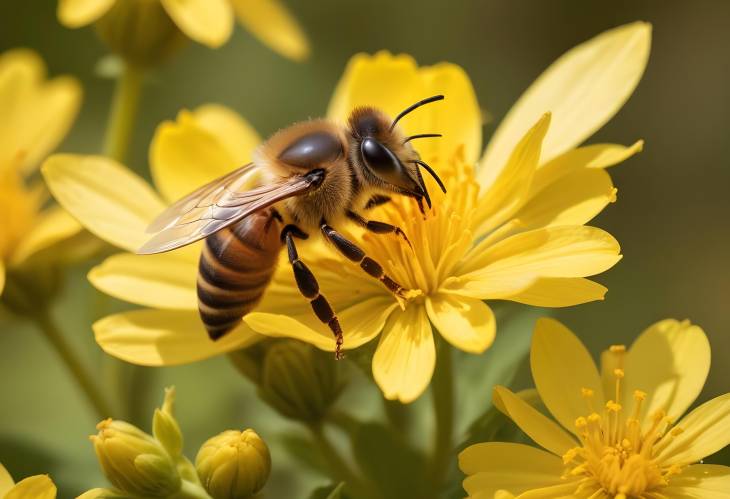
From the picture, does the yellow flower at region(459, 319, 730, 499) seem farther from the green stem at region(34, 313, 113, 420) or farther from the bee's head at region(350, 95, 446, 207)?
the green stem at region(34, 313, 113, 420)

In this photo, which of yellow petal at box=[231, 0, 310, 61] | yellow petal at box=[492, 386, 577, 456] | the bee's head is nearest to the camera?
yellow petal at box=[492, 386, 577, 456]

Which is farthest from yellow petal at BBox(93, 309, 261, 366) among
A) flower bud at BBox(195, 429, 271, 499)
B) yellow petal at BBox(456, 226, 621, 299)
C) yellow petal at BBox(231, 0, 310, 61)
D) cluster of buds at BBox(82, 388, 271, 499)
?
yellow petal at BBox(231, 0, 310, 61)

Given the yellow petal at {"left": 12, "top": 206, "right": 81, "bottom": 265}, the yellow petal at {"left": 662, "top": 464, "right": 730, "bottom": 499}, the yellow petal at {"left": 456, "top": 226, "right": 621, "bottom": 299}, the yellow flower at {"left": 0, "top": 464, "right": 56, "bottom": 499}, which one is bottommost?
the yellow petal at {"left": 662, "top": 464, "right": 730, "bottom": 499}

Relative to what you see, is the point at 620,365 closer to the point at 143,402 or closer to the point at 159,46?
the point at 143,402

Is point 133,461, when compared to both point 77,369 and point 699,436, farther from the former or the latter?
point 699,436

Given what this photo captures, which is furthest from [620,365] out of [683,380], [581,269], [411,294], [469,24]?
[469,24]

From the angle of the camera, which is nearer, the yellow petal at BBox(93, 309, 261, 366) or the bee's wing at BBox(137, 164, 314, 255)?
the bee's wing at BBox(137, 164, 314, 255)

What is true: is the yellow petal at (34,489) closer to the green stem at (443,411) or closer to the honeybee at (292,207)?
the honeybee at (292,207)
